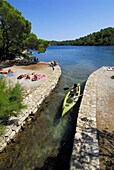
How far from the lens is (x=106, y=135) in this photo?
618cm

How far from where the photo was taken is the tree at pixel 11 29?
21094 mm

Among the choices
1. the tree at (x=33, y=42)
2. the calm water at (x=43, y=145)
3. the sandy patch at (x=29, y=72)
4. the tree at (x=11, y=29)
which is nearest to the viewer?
the calm water at (x=43, y=145)

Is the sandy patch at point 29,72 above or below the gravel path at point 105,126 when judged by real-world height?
above

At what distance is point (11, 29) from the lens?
2288cm

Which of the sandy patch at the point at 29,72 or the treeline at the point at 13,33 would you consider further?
the treeline at the point at 13,33

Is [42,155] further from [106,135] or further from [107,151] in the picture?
[106,135]

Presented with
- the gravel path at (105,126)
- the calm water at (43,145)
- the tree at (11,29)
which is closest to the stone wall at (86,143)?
the gravel path at (105,126)

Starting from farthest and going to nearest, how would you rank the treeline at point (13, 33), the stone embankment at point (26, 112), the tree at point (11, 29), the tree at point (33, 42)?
the tree at point (33, 42) → the treeline at point (13, 33) → the tree at point (11, 29) → the stone embankment at point (26, 112)

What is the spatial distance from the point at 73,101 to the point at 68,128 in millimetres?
2741

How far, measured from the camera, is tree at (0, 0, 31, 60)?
69.2 ft

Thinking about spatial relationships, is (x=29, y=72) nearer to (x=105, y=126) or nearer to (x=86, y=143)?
(x=105, y=126)

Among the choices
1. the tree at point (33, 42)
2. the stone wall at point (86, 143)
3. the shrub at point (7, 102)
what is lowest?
the stone wall at point (86, 143)

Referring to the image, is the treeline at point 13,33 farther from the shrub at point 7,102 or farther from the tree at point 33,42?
the shrub at point 7,102

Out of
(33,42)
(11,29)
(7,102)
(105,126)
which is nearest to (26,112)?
(7,102)
